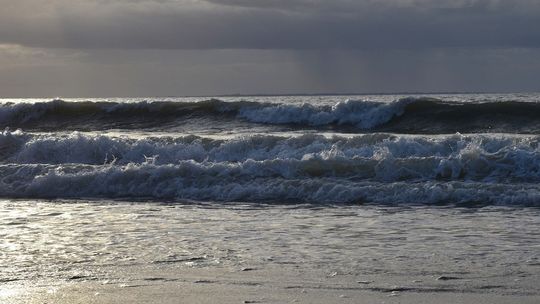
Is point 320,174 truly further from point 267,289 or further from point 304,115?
point 304,115

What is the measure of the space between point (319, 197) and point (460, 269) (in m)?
6.03

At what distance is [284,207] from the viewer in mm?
12078

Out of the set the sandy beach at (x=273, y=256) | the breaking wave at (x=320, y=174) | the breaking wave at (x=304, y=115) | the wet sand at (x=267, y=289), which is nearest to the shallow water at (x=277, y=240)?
the sandy beach at (x=273, y=256)

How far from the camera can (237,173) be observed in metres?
14.9

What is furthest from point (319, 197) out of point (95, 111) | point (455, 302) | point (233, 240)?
point (95, 111)

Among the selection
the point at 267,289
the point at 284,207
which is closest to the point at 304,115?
the point at 284,207

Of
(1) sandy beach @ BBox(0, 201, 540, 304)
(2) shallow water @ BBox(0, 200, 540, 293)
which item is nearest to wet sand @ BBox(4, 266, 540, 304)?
(1) sandy beach @ BBox(0, 201, 540, 304)

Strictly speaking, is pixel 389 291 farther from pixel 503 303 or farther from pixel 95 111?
pixel 95 111

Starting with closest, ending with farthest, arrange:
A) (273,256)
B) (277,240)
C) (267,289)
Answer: (267,289), (273,256), (277,240)

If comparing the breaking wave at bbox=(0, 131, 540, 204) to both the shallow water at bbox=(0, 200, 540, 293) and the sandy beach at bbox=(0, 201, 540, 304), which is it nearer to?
the shallow water at bbox=(0, 200, 540, 293)

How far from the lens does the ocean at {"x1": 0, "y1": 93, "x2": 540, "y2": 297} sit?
7559 millimetres

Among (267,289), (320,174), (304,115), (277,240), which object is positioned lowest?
(304,115)

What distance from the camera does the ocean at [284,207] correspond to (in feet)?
24.8

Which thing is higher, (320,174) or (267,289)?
(267,289)
